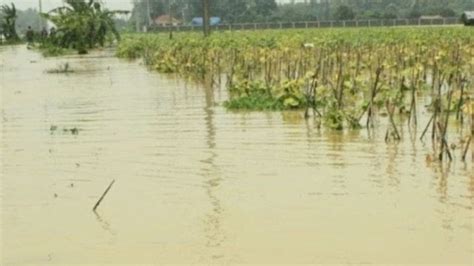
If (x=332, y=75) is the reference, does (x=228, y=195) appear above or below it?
below

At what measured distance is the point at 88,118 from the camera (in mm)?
12906

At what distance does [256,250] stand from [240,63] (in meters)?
14.6

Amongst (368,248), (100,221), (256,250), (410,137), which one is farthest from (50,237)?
(410,137)

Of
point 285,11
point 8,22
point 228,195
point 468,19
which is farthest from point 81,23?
point 285,11

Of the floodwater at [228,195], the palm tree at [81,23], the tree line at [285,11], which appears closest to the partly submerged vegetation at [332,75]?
the floodwater at [228,195]

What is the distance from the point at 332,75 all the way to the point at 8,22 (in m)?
47.7

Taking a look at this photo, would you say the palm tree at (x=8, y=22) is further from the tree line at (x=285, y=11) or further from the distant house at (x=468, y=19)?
the distant house at (x=468, y=19)

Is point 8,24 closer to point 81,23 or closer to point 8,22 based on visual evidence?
point 8,22

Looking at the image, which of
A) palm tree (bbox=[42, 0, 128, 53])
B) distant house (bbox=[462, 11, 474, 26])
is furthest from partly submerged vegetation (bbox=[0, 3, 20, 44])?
distant house (bbox=[462, 11, 474, 26])

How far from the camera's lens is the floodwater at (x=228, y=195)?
5.48 meters

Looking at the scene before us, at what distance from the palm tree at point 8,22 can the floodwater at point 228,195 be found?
1843 inches

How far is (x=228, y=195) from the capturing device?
23.1 feet

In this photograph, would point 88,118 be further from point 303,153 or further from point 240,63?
point 240,63

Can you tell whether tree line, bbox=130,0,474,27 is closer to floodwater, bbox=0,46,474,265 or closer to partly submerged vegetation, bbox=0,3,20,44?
partly submerged vegetation, bbox=0,3,20,44
